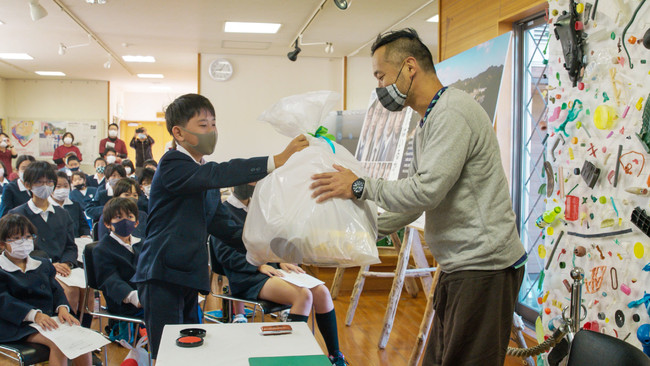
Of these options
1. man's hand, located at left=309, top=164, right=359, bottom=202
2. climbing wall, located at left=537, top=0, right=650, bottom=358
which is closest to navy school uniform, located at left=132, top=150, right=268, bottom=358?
man's hand, located at left=309, top=164, right=359, bottom=202

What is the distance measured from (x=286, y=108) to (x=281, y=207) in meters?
0.38

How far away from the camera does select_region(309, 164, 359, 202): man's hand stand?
5.44 ft

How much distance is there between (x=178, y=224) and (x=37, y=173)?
7.82 feet

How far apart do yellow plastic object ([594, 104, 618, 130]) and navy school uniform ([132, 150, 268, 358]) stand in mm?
1463

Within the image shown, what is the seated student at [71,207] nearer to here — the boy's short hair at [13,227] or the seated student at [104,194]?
the seated student at [104,194]

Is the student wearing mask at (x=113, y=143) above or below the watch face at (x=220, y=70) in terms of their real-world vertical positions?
below

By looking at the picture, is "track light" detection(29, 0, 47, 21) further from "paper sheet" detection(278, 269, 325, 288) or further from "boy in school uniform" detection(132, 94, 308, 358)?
"boy in school uniform" detection(132, 94, 308, 358)

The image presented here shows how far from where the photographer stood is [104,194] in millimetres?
5414

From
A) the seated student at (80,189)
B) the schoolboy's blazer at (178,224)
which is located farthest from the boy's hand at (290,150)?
the seated student at (80,189)

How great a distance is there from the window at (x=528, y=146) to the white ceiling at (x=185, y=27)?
8.33ft

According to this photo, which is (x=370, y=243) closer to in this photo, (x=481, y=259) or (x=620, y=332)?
(x=481, y=259)

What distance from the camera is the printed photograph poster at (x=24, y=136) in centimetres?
1259

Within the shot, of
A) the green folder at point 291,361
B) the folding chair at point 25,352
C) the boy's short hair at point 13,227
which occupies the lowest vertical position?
Result: the folding chair at point 25,352

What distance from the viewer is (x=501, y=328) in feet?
5.39
